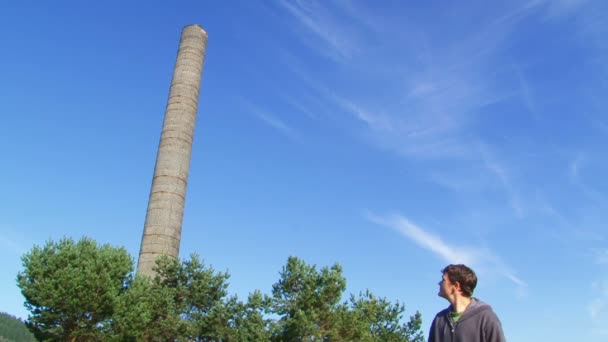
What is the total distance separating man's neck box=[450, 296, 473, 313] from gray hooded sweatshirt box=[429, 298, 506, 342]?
0.16 feet

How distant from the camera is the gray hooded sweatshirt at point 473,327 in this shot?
4.08m

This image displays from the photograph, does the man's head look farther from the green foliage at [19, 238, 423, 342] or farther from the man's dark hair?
the green foliage at [19, 238, 423, 342]

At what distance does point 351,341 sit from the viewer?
2438cm

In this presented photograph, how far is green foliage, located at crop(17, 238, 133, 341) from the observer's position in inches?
727

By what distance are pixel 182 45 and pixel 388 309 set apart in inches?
757

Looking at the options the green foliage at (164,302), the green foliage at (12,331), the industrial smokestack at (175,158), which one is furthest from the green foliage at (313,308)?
the green foliage at (12,331)

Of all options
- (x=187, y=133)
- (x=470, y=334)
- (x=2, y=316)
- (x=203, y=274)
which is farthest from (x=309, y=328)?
(x=2, y=316)

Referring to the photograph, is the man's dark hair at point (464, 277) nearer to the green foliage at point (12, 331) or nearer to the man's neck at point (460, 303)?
the man's neck at point (460, 303)

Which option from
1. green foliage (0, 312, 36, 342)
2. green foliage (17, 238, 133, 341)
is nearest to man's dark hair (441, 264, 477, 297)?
green foliage (17, 238, 133, 341)

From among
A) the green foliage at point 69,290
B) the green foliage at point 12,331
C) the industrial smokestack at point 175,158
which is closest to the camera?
the green foliage at point 69,290

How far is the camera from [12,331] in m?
89.4

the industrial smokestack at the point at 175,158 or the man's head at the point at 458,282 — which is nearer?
the man's head at the point at 458,282

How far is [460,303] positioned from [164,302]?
1907 cm

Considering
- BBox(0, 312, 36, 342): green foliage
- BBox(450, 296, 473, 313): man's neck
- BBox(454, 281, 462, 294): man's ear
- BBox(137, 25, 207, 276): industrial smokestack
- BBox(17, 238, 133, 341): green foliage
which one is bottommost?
BBox(450, 296, 473, 313): man's neck
